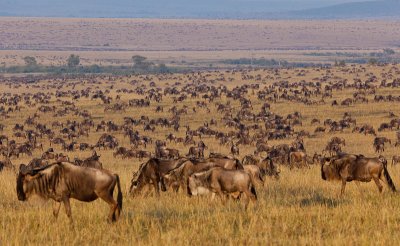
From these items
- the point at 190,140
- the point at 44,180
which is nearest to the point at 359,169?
the point at 44,180

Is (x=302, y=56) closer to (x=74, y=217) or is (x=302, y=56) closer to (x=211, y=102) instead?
(x=211, y=102)

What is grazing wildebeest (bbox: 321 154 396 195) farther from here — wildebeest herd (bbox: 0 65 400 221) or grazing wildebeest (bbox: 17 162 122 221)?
grazing wildebeest (bbox: 17 162 122 221)

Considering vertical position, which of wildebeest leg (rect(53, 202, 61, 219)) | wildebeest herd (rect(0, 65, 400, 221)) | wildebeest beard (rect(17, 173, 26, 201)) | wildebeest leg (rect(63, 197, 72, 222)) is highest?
wildebeest beard (rect(17, 173, 26, 201))

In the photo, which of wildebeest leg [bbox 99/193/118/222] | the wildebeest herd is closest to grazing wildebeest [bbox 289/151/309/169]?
the wildebeest herd

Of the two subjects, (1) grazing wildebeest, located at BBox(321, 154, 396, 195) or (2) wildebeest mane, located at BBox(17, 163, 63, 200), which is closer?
(2) wildebeest mane, located at BBox(17, 163, 63, 200)

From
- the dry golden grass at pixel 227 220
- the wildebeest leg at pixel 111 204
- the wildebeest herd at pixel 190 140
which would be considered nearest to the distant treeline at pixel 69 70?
the wildebeest herd at pixel 190 140

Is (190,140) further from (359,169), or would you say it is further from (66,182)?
(66,182)

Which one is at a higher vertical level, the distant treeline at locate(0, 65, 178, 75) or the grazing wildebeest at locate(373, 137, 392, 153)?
the grazing wildebeest at locate(373, 137, 392, 153)

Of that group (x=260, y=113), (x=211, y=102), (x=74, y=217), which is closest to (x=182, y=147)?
(x=260, y=113)

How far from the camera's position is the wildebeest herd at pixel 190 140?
11.7 metres

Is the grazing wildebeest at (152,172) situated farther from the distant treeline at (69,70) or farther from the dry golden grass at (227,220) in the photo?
the distant treeline at (69,70)

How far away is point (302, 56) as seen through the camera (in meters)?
172

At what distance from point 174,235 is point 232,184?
2515 mm

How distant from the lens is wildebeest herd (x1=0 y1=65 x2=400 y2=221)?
1167 centimetres
